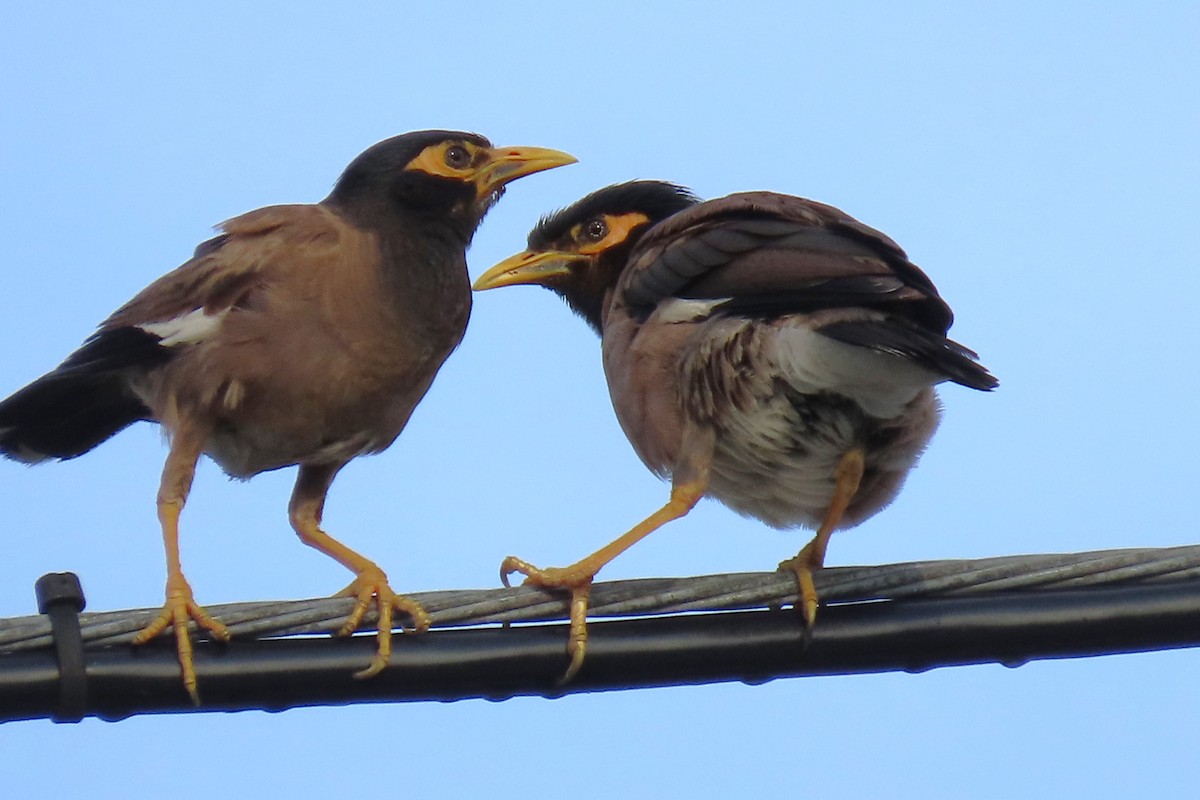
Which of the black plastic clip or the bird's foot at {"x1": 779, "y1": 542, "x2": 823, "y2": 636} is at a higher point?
the bird's foot at {"x1": 779, "y1": 542, "x2": 823, "y2": 636}

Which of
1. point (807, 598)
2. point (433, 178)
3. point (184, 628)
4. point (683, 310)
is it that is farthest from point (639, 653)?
point (433, 178)

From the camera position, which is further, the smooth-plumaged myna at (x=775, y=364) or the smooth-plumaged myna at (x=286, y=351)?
the smooth-plumaged myna at (x=286, y=351)

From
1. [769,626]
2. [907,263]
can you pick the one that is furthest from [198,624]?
[907,263]

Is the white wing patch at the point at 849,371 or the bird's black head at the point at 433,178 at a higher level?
the bird's black head at the point at 433,178

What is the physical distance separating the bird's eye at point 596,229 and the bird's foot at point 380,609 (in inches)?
71.5

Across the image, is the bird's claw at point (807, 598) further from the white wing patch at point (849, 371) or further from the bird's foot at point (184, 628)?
the bird's foot at point (184, 628)

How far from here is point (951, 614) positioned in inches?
136

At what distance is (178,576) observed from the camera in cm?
412

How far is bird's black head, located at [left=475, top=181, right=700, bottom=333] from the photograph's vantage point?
5.97 meters

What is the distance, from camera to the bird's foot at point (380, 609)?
3.21 metres

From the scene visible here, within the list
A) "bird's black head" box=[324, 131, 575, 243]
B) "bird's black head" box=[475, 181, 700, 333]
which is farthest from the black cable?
"bird's black head" box=[475, 181, 700, 333]

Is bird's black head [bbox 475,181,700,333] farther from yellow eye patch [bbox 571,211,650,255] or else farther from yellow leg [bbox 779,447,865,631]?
yellow leg [bbox 779,447,865,631]

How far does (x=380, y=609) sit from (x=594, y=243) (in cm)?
255

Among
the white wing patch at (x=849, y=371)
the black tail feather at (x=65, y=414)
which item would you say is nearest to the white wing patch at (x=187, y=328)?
the black tail feather at (x=65, y=414)
